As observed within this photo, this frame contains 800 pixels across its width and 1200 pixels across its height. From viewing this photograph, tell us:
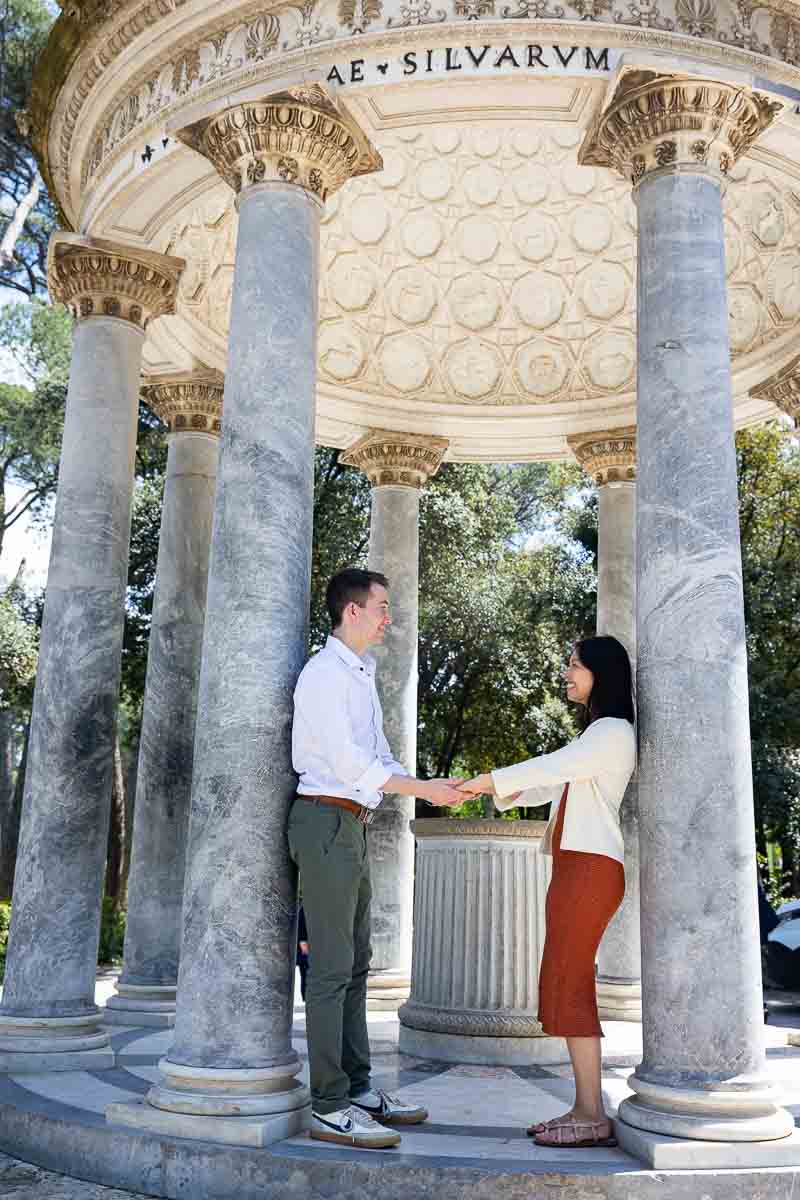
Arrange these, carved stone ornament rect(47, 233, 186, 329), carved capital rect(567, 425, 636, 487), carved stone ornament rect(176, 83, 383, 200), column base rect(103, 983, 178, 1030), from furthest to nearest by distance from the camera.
Answer: carved capital rect(567, 425, 636, 487) → column base rect(103, 983, 178, 1030) → carved stone ornament rect(47, 233, 186, 329) → carved stone ornament rect(176, 83, 383, 200)

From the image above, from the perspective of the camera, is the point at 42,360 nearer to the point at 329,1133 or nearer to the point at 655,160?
the point at 655,160

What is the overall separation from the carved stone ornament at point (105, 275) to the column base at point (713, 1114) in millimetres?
12581

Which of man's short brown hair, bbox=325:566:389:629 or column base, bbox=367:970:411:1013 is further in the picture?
column base, bbox=367:970:411:1013

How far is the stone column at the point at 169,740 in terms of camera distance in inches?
723

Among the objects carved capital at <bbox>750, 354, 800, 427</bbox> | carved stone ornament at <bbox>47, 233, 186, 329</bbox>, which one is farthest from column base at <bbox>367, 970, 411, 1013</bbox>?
carved capital at <bbox>750, 354, 800, 427</bbox>

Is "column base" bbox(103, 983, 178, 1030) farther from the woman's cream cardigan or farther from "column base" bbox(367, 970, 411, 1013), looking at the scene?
the woman's cream cardigan

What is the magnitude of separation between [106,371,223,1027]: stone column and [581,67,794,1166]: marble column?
391 inches

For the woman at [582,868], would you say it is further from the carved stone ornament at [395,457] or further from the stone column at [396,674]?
the carved stone ornament at [395,457]

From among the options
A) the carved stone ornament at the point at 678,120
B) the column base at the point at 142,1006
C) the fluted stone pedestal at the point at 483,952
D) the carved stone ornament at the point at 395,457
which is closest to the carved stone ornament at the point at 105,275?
the carved stone ornament at the point at 678,120

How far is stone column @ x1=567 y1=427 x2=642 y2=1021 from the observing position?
19500mm

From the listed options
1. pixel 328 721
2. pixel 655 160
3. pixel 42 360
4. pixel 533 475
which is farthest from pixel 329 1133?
pixel 533 475

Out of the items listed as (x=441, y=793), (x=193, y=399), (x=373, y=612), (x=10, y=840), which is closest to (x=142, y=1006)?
(x=441, y=793)

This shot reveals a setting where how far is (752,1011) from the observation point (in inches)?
401

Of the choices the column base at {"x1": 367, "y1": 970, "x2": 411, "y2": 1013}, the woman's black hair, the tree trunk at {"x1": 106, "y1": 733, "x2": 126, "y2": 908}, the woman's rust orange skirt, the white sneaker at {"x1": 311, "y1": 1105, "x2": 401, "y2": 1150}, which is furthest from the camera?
the tree trunk at {"x1": 106, "y1": 733, "x2": 126, "y2": 908}
